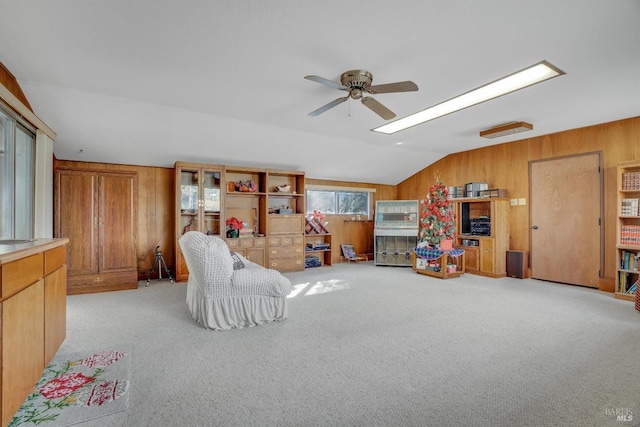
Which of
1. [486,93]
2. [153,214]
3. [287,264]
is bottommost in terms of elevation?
[287,264]

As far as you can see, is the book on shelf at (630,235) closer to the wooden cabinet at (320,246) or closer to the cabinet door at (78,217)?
the wooden cabinet at (320,246)

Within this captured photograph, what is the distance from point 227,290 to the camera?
10.2 ft

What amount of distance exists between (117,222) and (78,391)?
3144mm

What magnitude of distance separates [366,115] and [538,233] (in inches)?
150

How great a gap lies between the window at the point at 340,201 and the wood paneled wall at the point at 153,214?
2.94 metres

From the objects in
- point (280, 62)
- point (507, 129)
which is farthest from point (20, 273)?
point (507, 129)

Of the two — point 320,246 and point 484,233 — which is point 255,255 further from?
point 484,233

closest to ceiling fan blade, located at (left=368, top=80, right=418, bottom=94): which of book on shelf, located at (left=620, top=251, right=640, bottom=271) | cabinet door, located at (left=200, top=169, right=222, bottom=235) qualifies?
cabinet door, located at (left=200, top=169, right=222, bottom=235)

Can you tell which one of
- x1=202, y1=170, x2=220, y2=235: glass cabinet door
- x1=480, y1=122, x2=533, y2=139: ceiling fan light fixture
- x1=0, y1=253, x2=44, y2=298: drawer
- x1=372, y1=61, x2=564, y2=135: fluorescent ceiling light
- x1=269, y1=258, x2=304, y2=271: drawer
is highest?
x1=372, y1=61, x2=564, y2=135: fluorescent ceiling light

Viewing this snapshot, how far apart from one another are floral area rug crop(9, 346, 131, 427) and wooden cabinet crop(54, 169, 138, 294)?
2323mm

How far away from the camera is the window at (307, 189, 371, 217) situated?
717cm

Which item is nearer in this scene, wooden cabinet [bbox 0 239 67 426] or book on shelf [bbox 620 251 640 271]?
wooden cabinet [bbox 0 239 67 426]

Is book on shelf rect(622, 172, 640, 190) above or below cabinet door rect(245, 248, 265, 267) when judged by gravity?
above

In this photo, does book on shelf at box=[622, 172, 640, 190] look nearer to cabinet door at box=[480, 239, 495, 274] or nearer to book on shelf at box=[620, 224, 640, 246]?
book on shelf at box=[620, 224, 640, 246]
